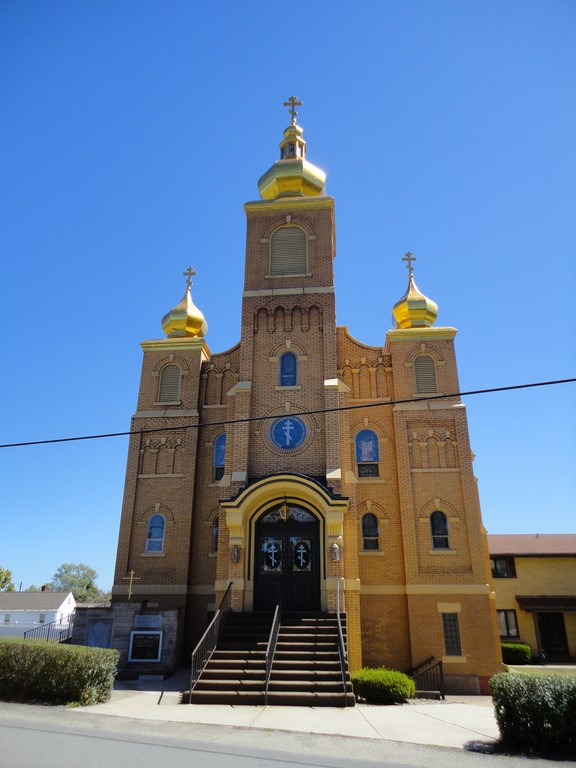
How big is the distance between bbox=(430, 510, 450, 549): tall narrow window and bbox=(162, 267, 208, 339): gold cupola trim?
38.7 feet

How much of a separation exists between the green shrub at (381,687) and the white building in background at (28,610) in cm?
3580

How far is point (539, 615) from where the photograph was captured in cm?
2866

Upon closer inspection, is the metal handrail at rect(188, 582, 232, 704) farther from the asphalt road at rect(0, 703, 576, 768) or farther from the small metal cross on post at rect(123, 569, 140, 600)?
the small metal cross on post at rect(123, 569, 140, 600)

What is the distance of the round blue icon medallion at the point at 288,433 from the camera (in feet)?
60.3

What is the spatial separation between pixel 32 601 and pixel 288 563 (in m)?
37.0

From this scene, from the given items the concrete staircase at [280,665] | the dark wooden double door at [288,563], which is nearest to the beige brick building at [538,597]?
the dark wooden double door at [288,563]

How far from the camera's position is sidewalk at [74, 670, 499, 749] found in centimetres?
952

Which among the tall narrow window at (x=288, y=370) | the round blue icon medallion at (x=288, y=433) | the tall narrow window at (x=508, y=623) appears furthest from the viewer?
the tall narrow window at (x=508, y=623)

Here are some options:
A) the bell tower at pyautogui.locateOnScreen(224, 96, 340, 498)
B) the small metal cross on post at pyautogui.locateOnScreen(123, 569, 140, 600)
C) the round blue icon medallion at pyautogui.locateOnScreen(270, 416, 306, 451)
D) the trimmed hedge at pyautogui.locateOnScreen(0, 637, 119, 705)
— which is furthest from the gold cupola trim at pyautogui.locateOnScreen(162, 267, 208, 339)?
the trimmed hedge at pyautogui.locateOnScreen(0, 637, 119, 705)

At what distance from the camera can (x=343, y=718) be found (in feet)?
35.1

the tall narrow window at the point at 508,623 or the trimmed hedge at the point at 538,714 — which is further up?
the tall narrow window at the point at 508,623

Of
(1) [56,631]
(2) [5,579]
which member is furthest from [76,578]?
(1) [56,631]

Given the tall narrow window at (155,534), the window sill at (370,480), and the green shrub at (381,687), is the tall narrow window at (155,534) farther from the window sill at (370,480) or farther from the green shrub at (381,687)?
the green shrub at (381,687)

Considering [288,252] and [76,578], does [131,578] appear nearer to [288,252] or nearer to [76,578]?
[288,252]
